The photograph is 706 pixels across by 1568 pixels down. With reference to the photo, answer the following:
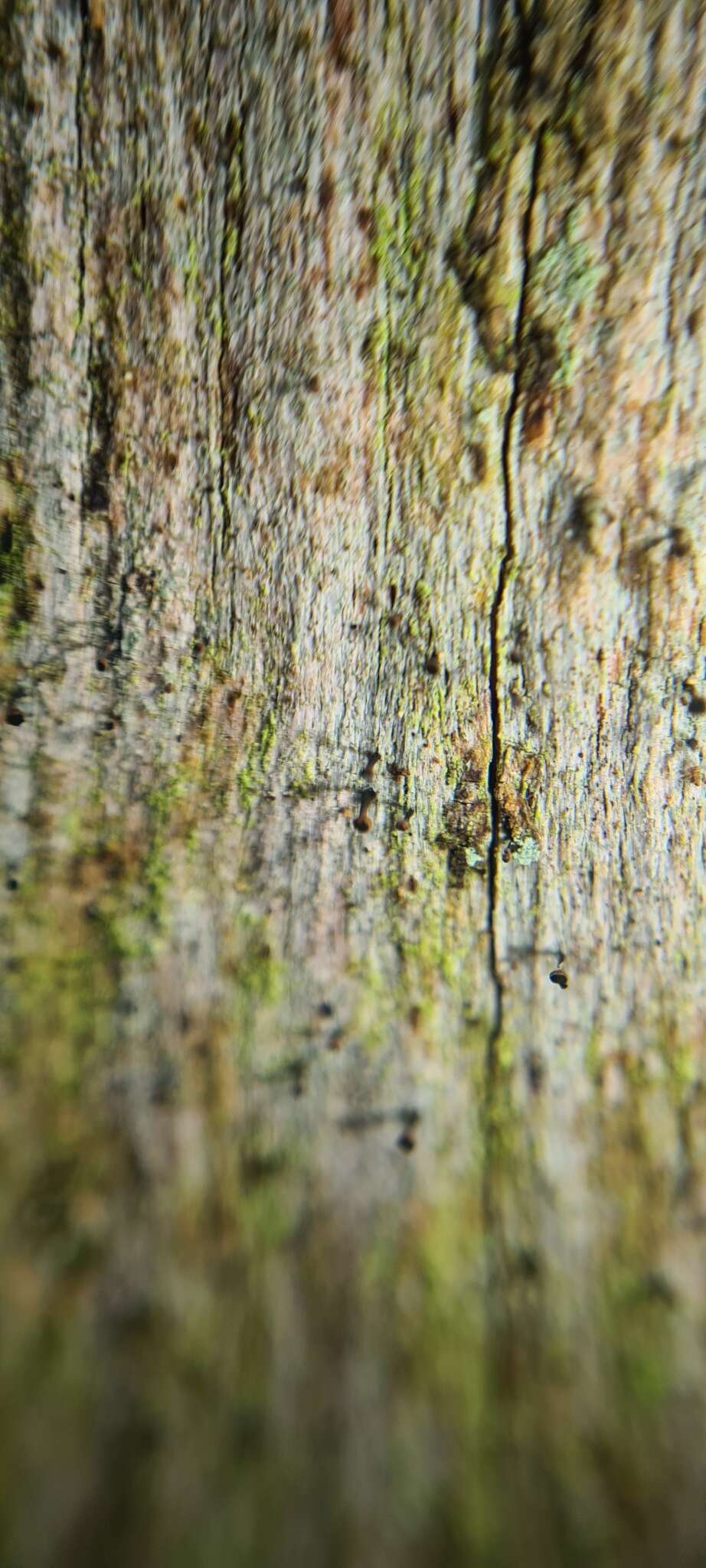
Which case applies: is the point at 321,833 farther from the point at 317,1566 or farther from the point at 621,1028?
the point at 317,1566

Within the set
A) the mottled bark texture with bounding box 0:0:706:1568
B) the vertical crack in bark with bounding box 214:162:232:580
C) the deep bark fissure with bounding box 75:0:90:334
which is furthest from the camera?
the vertical crack in bark with bounding box 214:162:232:580

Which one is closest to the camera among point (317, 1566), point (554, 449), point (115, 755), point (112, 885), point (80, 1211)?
point (317, 1566)

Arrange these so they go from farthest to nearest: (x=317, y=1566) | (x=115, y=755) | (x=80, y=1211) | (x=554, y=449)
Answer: (x=554, y=449) < (x=115, y=755) < (x=80, y=1211) < (x=317, y=1566)

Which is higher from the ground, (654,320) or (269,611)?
(654,320)

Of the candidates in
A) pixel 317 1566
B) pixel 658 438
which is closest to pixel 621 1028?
pixel 317 1566

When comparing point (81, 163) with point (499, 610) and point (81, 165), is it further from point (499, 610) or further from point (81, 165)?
point (499, 610)

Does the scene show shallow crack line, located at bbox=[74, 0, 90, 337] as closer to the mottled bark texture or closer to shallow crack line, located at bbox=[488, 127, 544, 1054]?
the mottled bark texture

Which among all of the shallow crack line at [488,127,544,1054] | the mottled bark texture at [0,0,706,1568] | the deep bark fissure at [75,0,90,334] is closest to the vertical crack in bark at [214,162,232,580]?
the mottled bark texture at [0,0,706,1568]

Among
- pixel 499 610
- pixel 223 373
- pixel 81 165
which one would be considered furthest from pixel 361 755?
pixel 81 165
